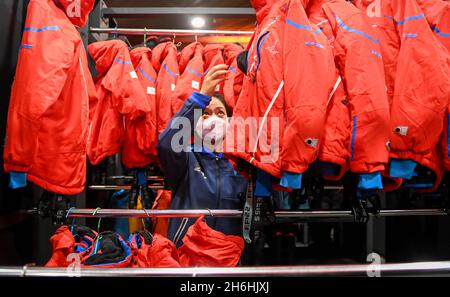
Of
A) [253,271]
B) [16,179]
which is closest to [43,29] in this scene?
[16,179]

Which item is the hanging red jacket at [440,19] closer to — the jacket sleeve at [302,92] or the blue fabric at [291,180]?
the jacket sleeve at [302,92]

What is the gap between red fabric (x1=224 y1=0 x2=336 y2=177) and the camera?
1.10 meters

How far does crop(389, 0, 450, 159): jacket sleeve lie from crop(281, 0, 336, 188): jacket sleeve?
0.31m

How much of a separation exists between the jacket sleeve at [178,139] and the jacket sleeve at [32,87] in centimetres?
52

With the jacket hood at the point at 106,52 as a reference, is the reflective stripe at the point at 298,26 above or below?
below

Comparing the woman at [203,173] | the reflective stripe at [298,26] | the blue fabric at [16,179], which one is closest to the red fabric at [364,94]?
the reflective stripe at [298,26]

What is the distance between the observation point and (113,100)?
1972 mm

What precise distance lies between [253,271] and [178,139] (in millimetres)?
793

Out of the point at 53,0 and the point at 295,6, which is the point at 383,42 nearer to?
the point at 295,6

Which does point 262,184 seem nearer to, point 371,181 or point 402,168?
point 371,181

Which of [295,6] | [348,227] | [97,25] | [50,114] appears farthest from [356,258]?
[97,25]

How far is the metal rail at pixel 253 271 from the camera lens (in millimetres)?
1034

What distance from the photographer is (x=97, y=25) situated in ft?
7.64

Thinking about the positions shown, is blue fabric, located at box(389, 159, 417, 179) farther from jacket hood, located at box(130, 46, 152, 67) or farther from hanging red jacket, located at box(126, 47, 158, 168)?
jacket hood, located at box(130, 46, 152, 67)
